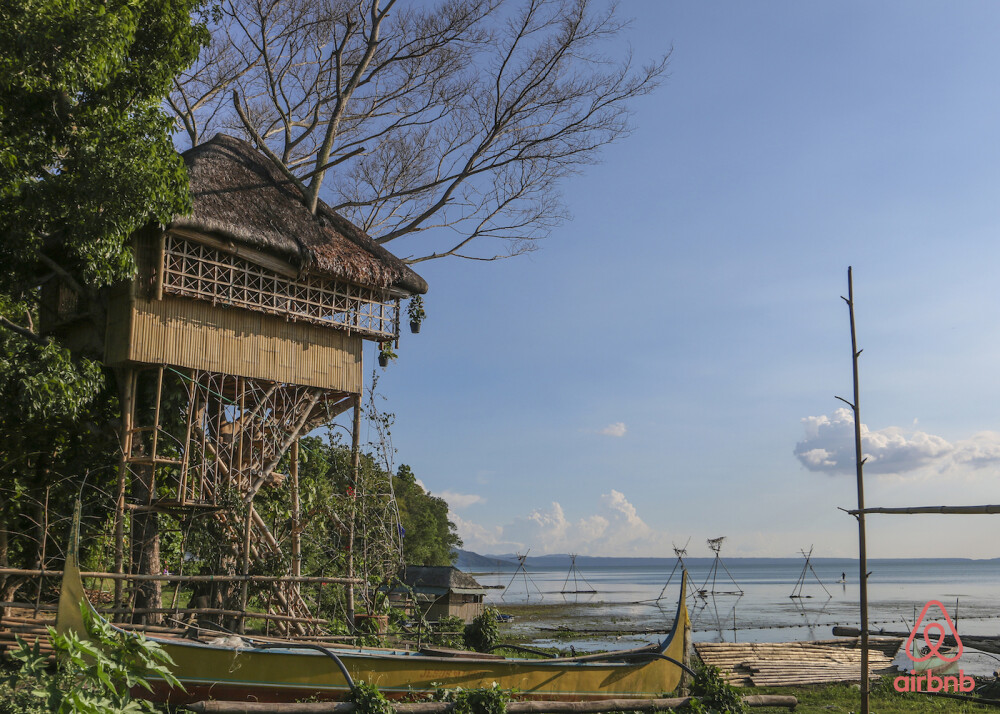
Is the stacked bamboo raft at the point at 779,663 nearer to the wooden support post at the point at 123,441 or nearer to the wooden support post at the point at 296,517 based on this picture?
the wooden support post at the point at 296,517

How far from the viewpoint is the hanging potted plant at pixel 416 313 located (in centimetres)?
1455

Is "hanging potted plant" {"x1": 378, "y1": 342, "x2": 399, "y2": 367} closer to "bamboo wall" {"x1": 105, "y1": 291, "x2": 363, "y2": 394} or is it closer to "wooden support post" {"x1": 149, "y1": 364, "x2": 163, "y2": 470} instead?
"bamboo wall" {"x1": 105, "y1": 291, "x2": 363, "y2": 394}

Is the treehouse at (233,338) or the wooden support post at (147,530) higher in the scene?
the treehouse at (233,338)

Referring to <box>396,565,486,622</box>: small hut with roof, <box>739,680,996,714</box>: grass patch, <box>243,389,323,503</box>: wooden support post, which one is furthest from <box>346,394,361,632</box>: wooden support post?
<box>396,565,486,622</box>: small hut with roof

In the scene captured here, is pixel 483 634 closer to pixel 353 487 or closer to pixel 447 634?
pixel 447 634

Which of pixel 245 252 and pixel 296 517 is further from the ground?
pixel 245 252

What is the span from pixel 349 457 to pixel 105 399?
387 cm

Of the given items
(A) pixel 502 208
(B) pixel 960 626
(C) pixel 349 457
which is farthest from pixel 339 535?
(B) pixel 960 626

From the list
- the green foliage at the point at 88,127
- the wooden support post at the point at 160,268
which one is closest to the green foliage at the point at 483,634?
the wooden support post at the point at 160,268

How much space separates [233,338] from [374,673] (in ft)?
18.5

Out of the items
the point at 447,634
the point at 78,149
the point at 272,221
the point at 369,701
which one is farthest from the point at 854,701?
the point at 78,149

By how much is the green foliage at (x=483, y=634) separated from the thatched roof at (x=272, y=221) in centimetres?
576

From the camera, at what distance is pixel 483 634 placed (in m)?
12.4

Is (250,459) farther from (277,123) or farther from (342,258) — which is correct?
(277,123)
